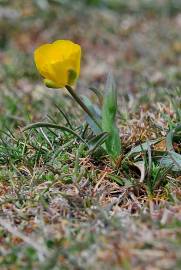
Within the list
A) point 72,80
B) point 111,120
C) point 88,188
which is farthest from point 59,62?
point 88,188

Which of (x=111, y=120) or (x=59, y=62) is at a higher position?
(x=59, y=62)

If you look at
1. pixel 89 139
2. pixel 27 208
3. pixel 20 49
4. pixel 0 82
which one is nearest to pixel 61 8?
pixel 20 49

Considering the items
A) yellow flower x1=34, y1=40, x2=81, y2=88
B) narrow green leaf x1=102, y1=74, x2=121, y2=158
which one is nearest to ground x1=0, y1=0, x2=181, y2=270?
narrow green leaf x1=102, y1=74, x2=121, y2=158

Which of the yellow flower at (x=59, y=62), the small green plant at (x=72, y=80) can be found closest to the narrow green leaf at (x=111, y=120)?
the small green plant at (x=72, y=80)

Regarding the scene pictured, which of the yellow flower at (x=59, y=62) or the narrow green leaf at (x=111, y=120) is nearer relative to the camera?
the yellow flower at (x=59, y=62)

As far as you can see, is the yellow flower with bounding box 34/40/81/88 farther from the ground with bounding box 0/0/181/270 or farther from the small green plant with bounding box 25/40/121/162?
the ground with bounding box 0/0/181/270

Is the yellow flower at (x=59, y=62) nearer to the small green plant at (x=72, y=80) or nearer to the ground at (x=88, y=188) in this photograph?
the small green plant at (x=72, y=80)

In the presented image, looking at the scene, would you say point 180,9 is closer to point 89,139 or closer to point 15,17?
point 15,17

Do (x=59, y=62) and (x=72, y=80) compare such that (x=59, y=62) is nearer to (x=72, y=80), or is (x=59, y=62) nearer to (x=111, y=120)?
(x=72, y=80)
